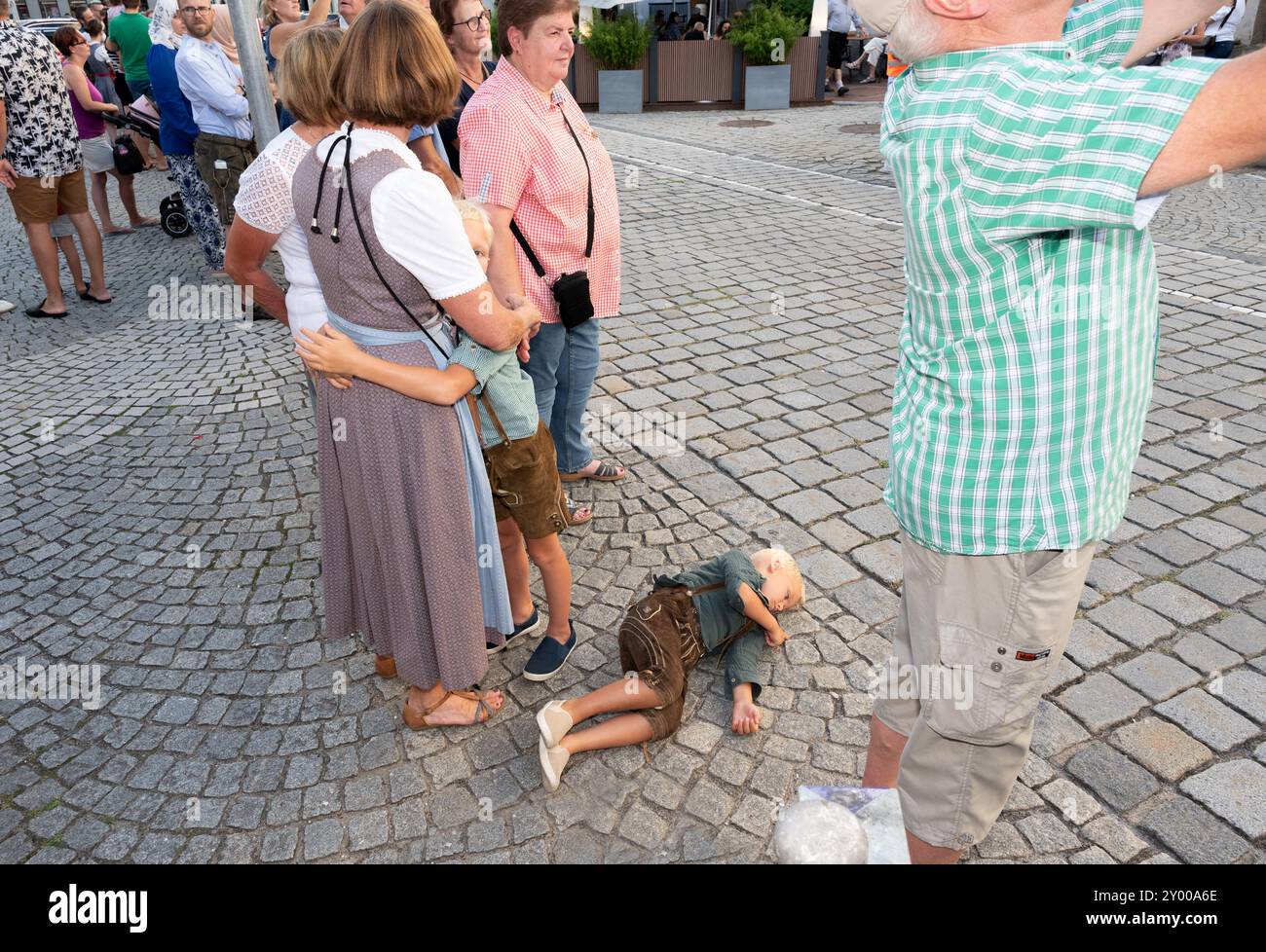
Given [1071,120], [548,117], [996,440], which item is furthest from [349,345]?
[1071,120]

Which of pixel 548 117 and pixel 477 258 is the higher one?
pixel 548 117

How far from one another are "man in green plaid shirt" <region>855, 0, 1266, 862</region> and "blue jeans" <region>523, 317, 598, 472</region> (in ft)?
6.14

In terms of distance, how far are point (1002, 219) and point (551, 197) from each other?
2198mm

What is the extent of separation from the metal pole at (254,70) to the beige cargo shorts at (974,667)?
395 cm

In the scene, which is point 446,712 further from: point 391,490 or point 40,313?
point 40,313

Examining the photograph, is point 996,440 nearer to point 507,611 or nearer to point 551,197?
point 507,611

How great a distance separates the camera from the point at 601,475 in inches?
179

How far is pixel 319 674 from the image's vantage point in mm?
3402

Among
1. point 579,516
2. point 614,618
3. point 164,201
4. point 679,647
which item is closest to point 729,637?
point 679,647

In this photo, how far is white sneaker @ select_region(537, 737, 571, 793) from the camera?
9.09ft

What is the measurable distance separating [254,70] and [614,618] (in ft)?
10.8

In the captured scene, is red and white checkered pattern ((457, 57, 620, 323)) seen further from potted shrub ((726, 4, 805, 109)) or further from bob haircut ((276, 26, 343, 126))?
potted shrub ((726, 4, 805, 109))

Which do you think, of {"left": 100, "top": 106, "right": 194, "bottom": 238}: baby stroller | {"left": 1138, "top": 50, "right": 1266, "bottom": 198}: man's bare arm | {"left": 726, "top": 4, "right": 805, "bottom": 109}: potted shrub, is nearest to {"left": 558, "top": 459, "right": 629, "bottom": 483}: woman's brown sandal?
{"left": 1138, "top": 50, "right": 1266, "bottom": 198}: man's bare arm

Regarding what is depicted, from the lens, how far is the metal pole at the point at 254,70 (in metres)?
4.48
